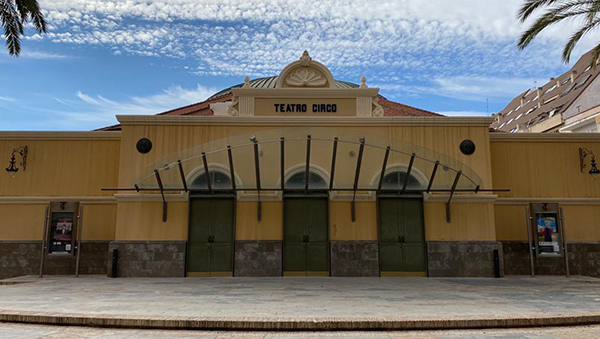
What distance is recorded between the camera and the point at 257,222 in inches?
662

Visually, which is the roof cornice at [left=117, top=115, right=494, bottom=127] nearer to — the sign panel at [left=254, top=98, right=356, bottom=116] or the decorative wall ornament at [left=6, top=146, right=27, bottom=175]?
the sign panel at [left=254, top=98, right=356, bottom=116]

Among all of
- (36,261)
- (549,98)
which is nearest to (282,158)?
(36,261)

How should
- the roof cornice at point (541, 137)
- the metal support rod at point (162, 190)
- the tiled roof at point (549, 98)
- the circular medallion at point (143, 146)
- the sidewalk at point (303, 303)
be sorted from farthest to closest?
the tiled roof at point (549, 98) < the roof cornice at point (541, 137) < the circular medallion at point (143, 146) < the metal support rod at point (162, 190) < the sidewalk at point (303, 303)

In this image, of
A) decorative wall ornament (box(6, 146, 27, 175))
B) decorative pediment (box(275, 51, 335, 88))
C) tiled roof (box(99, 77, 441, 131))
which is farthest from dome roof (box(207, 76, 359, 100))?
decorative wall ornament (box(6, 146, 27, 175))

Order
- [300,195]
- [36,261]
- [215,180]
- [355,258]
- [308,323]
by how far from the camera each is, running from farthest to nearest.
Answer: [36,261] < [300,195] < [215,180] < [355,258] < [308,323]

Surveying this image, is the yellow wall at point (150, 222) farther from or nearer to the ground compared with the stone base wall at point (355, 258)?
farther from the ground

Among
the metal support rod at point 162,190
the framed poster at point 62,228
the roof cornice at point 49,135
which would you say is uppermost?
the roof cornice at point 49,135

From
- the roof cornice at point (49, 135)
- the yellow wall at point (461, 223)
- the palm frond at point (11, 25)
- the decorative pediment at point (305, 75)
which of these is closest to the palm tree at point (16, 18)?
the palm frond at point (11, 25)

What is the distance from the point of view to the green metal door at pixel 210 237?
16.7 meters

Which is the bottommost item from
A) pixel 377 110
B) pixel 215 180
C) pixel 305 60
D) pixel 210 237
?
pixel 210 237

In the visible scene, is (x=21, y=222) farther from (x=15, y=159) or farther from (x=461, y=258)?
(x=461, y=258)

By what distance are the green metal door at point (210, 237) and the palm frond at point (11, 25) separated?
28.5 feet

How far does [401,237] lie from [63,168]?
513 inches

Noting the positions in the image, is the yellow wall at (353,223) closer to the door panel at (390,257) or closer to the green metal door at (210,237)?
the door panel at (390,257)
